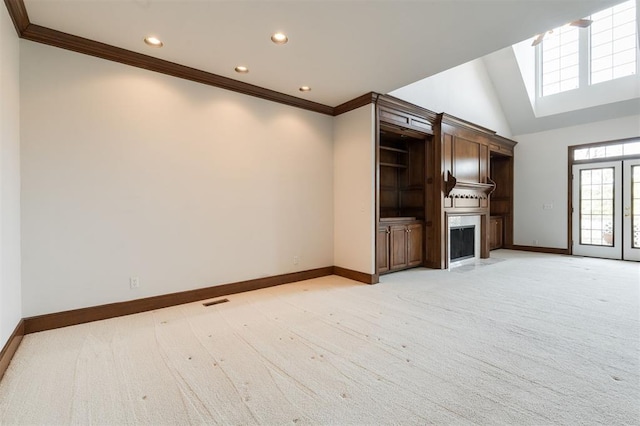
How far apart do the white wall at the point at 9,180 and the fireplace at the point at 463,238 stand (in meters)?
5.78

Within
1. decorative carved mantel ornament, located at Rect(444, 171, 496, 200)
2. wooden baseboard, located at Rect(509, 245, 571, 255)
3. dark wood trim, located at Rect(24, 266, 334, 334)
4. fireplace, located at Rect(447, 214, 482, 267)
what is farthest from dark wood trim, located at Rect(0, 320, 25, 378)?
wooden baseboard, located at Rect(509, 245, 571, 255)

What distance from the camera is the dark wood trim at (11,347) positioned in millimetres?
1967

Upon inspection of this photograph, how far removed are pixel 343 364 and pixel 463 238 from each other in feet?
15.6

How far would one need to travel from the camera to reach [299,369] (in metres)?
2.01

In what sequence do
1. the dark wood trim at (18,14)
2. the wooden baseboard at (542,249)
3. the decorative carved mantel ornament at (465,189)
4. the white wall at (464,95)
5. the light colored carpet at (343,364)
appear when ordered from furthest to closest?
1. the wooden baseboard at (542,249)
2. the decorative carved mantel ornament at (465,189)
3. the white wall at (464,95)
4. the dark wood trim at (18,14)
5. the light colored carpet at (343,364)

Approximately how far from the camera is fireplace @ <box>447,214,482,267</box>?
5516mm

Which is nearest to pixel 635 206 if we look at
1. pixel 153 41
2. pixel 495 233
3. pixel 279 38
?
pixel 495 233

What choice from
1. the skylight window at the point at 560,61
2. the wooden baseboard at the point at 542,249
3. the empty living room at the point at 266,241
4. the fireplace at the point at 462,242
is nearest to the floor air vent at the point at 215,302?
the empty living room at the point at 266,241

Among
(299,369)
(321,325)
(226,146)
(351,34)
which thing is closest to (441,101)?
(351,34)

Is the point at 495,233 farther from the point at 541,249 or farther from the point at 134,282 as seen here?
the point at 134,282

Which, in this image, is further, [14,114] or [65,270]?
[65,270]

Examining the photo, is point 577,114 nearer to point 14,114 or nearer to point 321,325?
point 321,325

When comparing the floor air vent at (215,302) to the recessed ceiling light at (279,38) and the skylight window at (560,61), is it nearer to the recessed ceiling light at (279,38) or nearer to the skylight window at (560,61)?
the recessed ceiling light at (279,38)

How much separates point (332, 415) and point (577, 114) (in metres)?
8.22
